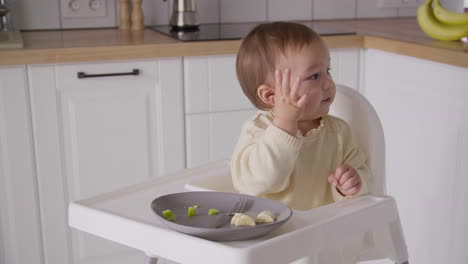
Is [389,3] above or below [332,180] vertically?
above

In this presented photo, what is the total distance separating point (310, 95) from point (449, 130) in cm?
75

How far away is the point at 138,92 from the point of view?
197cm

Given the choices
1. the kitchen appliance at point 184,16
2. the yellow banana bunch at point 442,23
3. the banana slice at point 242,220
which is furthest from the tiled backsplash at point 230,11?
the banana slice at point 242,220

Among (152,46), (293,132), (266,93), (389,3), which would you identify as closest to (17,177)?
(152,46)

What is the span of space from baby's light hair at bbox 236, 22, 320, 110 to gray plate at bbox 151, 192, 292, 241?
0.23 metres

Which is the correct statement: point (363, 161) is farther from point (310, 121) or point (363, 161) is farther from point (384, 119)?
point (384, 119)

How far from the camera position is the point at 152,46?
6.31 ft

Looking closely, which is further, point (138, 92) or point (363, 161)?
point (138, 92)

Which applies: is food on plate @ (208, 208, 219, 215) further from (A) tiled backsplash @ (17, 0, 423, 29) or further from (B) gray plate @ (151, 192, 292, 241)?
(A) tiled backsplash @ (17, 0, 423, 29)

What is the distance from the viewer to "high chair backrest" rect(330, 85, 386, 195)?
1275 millimetres

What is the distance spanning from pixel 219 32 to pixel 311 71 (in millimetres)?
1144

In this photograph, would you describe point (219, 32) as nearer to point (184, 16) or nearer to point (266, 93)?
point (184, 16)

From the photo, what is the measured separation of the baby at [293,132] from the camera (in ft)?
3.39

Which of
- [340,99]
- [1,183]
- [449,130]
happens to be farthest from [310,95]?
[1,183]
